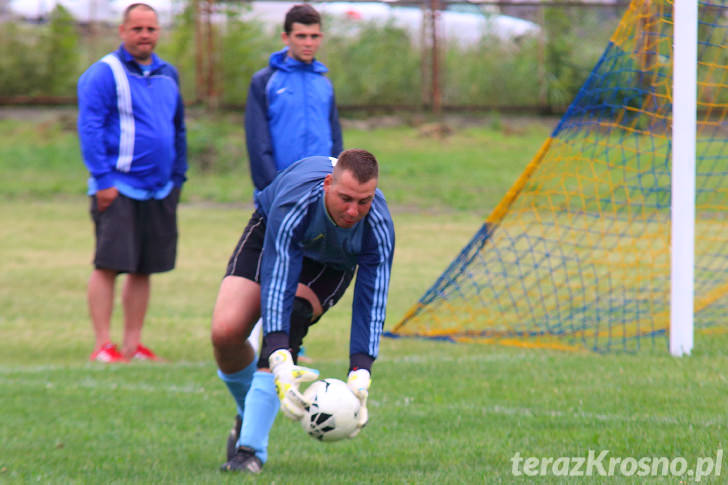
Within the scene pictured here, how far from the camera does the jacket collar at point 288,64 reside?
708 centimetres

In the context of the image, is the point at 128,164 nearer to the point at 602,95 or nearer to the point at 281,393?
the point at 602,95

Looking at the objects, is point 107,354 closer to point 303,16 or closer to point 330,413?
point 303,16

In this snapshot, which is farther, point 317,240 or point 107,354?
point 107,354

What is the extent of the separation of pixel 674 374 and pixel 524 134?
1408cm

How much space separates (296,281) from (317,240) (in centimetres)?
24

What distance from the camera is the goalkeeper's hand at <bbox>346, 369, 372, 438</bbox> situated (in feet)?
12.7

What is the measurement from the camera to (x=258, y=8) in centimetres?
2041

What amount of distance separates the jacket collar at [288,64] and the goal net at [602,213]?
1.73 m

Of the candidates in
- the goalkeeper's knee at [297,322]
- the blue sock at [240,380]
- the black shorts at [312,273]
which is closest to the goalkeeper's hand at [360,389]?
the goalkeeper's knee at [297,322]

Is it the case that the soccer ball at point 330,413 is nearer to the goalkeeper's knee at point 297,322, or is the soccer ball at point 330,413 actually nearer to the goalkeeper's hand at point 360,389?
the goalkeeper's hand at point 360,389

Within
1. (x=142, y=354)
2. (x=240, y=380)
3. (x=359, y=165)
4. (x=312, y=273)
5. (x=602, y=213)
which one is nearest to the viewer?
(x=359, y=165)

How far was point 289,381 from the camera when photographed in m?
3.85

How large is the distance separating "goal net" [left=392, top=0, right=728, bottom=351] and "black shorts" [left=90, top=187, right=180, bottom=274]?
195cm

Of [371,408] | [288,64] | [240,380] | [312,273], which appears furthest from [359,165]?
[288,64]
